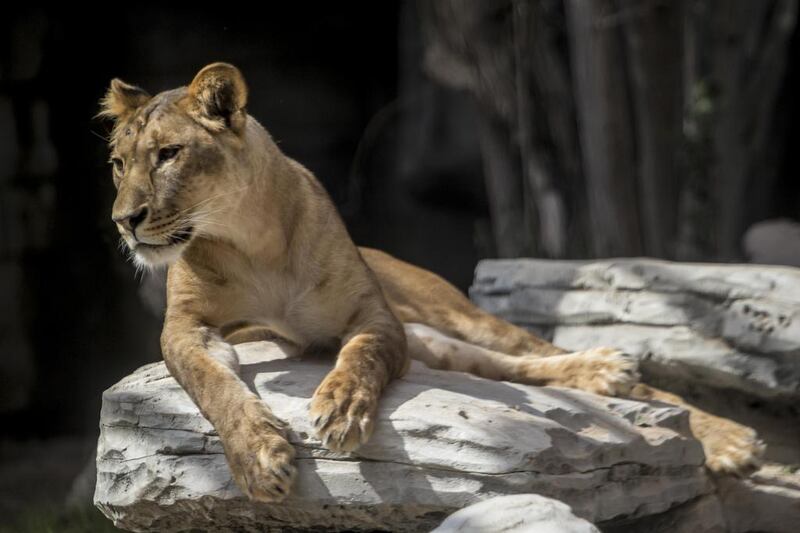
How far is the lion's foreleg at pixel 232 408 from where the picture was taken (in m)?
2.74

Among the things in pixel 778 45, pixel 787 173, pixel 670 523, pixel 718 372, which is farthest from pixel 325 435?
pixel 787 173

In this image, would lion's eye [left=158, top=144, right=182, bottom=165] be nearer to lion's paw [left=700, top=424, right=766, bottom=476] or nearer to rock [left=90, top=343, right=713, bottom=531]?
rock [left=90, top=343, right=713, bottom=531]

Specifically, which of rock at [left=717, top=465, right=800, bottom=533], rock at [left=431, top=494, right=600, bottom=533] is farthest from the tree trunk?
rock at [left=431, top=494, right=600, bottom=533]

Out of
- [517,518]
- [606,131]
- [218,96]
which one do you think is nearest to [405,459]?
[517,518]

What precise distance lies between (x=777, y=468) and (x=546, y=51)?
3.62 meters

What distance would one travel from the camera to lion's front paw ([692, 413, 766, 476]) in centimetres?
363

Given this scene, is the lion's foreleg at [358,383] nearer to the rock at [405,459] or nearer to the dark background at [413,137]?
the rock at [405,459]

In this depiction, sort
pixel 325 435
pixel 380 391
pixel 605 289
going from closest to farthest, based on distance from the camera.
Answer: pixel 325 435 → pixel 380 391 → pixel 605 289

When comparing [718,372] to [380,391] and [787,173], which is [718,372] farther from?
[787,173]

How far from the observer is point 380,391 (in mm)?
3068

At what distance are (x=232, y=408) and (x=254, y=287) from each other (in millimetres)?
608

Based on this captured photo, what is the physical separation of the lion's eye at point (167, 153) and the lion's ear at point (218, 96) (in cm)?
14

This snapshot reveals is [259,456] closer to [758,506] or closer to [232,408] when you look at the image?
[232,408]

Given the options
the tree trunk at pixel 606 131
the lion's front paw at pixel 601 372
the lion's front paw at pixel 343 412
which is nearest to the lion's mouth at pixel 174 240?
the lion's front paw at pixel 343 412
